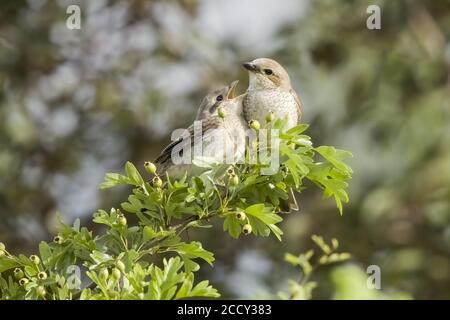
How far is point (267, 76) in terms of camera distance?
5.94 meters

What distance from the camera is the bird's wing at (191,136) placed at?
17.2ft

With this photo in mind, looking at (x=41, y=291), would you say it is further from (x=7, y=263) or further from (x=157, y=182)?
(x=157, y=182)

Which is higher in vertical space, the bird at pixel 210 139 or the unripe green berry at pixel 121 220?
the bird at pixel 210 139

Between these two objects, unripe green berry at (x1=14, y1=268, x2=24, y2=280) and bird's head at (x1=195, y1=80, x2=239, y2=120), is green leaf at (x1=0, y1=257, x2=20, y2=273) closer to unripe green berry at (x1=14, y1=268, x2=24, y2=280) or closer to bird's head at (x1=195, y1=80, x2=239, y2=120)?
unripe green berry at (x1=14, y1=268, x2=24, y2=280)

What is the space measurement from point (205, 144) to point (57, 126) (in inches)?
226

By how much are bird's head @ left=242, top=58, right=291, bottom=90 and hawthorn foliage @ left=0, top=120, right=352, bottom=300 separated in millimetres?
1817

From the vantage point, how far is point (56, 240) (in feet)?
12.4

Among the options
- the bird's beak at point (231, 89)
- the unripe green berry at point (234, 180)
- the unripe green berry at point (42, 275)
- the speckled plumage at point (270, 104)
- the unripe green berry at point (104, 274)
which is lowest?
the unripe green berry at point (104, 274)

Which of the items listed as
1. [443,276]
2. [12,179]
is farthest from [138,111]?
[443,276]

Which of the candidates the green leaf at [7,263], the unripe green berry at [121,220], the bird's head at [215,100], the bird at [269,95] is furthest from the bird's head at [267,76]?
the green leaf at [7,263]

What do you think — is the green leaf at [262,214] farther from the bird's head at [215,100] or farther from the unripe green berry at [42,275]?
the bird's head at [215,100]

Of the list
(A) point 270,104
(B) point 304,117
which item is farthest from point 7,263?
(B) point 304,117

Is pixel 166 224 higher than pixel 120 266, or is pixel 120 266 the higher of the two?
pixel 166 224

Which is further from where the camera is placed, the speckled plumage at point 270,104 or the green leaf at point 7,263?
the speckled plumage at point 270,104
